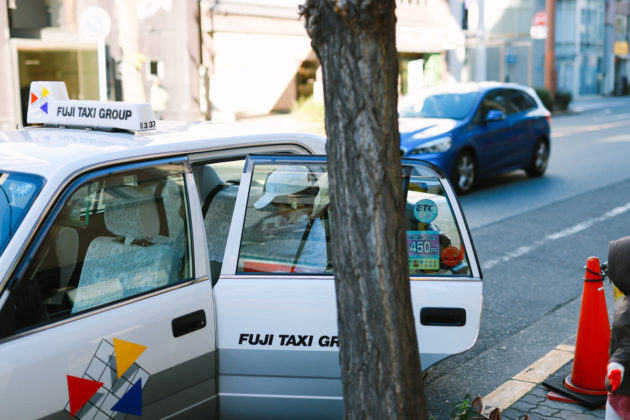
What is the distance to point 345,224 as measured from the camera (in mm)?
2340

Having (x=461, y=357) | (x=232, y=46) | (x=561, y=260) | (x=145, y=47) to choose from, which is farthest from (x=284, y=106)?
(x=461, y=357)

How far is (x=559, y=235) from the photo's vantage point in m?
8.60

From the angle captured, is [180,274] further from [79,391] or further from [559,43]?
[559,43]

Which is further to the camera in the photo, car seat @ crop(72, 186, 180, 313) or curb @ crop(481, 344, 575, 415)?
curb @ crop(481, 344, 575, 415)

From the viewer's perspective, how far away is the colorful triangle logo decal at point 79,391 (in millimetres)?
2764

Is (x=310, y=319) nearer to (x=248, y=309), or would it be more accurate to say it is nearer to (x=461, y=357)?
(x=248, y=309)

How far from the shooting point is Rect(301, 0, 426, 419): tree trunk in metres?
2.28

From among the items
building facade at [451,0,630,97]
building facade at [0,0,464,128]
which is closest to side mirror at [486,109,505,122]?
building facade at [0,0,464,128]

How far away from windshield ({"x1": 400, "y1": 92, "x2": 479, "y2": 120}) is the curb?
7087mm

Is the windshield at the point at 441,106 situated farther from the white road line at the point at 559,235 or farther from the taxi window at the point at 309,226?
the taxi window at the point at 309,226

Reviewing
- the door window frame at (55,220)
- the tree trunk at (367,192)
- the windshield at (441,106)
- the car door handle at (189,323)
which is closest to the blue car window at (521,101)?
the windshield at (441,106)

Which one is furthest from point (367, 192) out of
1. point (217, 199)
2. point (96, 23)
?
point (96, 23)

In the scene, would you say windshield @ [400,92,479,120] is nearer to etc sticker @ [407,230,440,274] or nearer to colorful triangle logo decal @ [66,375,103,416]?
etc sticker @ [407,230,440,274]

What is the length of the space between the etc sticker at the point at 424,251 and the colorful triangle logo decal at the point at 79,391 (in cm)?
146
